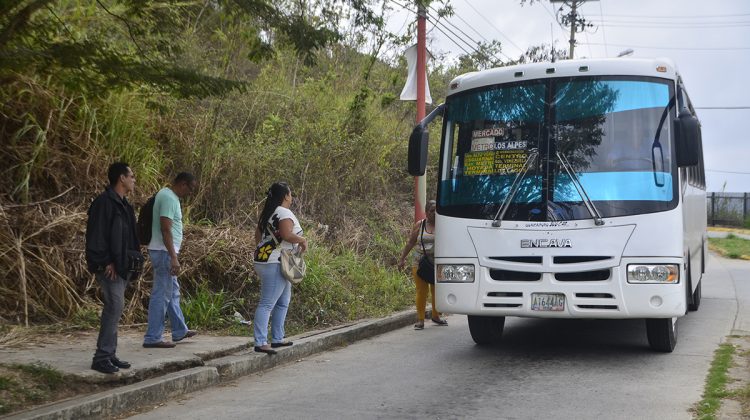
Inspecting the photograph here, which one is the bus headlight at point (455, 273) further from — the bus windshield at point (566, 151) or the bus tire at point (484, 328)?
the bus tire at point (484, 328)

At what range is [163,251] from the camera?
8.34 metres

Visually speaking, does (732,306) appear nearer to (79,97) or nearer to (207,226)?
(207,226)

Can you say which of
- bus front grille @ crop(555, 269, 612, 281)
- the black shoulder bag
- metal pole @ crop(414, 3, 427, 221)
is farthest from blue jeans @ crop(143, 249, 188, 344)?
metal pole @ crop(414, 3, 427, 221)

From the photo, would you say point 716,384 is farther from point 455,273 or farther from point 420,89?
point 420,89

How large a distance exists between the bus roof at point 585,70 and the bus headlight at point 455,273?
2.09 metres

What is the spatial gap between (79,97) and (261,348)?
445 centimetres

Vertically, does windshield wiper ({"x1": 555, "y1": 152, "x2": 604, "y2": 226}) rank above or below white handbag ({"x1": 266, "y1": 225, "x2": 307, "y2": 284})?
above

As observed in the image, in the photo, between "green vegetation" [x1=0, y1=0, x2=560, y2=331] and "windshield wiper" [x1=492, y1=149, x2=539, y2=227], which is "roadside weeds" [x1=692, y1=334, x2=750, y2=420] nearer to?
"windshield wiper" [x1=492, y1=149, x2=539, y2=227]

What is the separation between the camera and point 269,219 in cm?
838

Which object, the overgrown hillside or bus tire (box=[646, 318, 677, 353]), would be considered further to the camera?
bus tire (box=[646, 318, 677, 353])

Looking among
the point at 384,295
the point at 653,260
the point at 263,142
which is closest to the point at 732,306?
the point at 384,295

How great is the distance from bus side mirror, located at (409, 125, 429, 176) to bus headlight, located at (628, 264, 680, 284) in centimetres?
248

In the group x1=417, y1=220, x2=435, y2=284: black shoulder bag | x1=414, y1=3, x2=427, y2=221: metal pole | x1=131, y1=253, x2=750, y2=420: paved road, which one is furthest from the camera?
x1=414, y1=3, x2=427, y2=221: metal pole

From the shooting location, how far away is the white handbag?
8.34 meters
